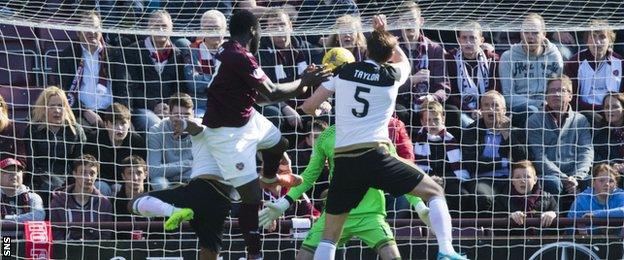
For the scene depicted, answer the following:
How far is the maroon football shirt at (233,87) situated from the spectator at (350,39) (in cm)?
259

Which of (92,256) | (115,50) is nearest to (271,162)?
(92,256)

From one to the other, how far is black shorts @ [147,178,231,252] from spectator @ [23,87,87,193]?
2.65 meters

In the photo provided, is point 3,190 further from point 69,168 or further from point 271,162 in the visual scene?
point 271,162

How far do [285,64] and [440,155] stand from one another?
71.0 inches

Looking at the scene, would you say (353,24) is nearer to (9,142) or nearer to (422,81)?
(422,81)

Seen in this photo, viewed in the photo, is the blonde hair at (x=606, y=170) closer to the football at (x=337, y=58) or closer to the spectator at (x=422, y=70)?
the spectator at (x=422, y=70)

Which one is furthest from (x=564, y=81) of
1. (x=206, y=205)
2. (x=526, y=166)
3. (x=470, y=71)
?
(x=206, y=205)

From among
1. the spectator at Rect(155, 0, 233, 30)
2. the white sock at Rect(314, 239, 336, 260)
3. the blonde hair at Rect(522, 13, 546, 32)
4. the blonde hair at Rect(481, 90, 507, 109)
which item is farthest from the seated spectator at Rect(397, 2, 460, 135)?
the white sock at Rect(314, 239, 336, 260)

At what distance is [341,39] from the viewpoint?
16.0 m

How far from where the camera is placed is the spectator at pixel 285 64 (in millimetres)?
15977

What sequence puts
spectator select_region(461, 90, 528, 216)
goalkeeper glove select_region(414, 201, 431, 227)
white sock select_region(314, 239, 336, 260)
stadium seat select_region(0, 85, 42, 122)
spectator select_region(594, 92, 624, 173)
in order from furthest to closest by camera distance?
spectator select_region(594, 92, 624, 173)
stadium seat select_region(0, 85, 42, 122)
spectator select_region(461, 90, 528, 216)
goalkeeper glove select_region(414, 201, 431, 227)
white sock select_region(314, 239, 336, 260)

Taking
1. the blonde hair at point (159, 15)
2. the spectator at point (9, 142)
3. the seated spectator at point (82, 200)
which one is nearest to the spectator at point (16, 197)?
the seated spectator at point (82, 200)

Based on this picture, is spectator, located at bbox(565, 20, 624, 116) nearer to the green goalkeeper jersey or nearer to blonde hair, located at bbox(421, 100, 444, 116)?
blonde hair, located at bbox(421, 100, 444, 116)

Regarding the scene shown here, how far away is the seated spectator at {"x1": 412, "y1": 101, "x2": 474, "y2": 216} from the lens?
15.6m
